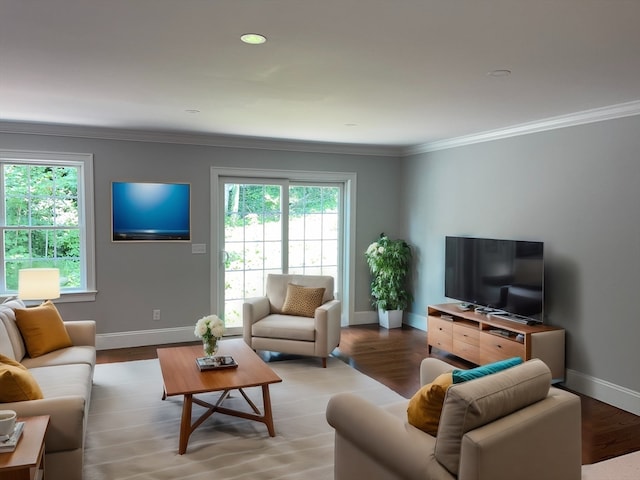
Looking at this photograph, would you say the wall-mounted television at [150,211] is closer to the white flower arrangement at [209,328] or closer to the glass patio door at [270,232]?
the glass patio door at [270,232]

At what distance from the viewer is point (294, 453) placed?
10.3 ft

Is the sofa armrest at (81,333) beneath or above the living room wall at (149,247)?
beneath

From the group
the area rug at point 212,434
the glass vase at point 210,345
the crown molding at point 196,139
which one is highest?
the crown molding at point 196,139

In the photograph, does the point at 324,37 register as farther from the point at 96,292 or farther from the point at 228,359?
the point at 96,292

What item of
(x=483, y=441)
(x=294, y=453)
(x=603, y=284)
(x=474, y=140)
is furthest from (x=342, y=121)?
(x=483, y=441)

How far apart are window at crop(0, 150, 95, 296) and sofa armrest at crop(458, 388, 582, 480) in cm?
460

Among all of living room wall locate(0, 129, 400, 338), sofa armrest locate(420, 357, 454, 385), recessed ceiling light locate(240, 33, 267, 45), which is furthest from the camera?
living room wall locate(0, 129, 400, 338)

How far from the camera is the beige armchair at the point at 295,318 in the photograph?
4.87 meters

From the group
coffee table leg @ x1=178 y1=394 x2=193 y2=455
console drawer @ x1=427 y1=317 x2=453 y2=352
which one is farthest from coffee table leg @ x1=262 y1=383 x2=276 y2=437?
console drawer @ x1=427 y1=317 x2=453 y2=352

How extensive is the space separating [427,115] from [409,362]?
2464mm

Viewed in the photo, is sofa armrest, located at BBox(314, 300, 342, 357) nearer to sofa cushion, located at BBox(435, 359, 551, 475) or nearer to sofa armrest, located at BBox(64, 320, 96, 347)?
sofa armrest, located at BBox(64, 320, 96, 347)

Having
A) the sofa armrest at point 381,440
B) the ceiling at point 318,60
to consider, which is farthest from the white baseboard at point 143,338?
the sofa armrest at point 381,440

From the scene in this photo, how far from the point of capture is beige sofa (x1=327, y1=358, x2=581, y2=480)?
6.59ft

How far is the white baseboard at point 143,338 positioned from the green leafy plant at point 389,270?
95.5 inches
